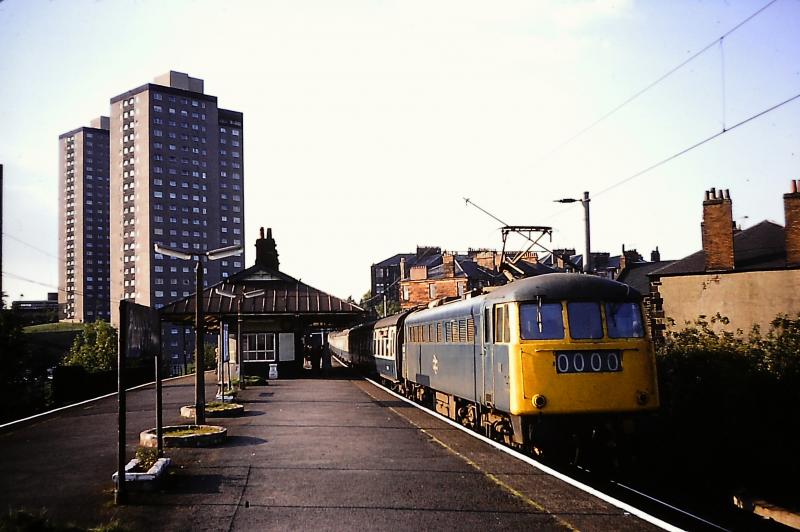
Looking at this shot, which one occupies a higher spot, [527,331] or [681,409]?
[527,331]

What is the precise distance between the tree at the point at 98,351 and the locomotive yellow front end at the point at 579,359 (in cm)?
4580

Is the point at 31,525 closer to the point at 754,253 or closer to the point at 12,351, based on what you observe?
the point at 754,253

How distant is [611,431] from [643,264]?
36.3 metres

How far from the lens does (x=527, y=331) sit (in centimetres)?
1228

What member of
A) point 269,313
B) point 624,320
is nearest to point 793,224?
point 624,320

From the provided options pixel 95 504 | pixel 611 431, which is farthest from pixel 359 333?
pixel 95 504

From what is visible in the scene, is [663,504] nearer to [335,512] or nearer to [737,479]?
[737,479]

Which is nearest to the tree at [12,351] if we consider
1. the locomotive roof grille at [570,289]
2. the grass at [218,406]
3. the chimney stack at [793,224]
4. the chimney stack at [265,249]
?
the chimney stack at [265,249]

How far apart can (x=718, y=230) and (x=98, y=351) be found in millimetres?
46769

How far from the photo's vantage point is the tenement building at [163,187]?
109938 millimetres

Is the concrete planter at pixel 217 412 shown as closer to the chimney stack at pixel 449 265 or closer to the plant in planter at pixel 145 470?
the plant in planter at pixel 145 470

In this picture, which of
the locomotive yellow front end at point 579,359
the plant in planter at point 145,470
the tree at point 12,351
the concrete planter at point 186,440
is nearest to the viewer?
the plant in planter at point 145,470

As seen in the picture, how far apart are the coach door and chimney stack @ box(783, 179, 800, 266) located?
1337 centimetres

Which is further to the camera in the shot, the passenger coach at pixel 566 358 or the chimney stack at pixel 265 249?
the chimney stack at pixel 265 249
